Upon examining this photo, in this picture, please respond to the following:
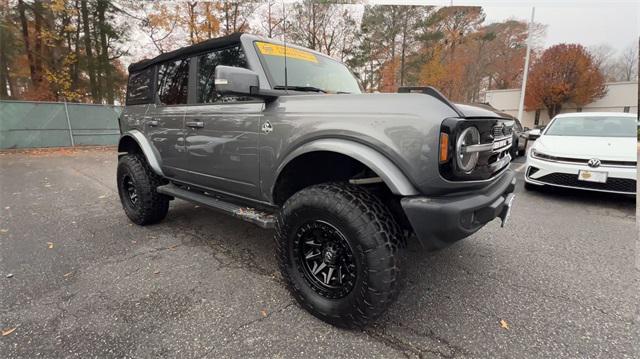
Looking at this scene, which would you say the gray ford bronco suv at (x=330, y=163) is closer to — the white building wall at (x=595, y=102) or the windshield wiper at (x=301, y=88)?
the windshield wiper at (x=301, y=88)

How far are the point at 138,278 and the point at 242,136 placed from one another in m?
1.37

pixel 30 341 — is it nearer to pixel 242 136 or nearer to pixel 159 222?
pixel 242 136

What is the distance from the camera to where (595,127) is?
201 inches

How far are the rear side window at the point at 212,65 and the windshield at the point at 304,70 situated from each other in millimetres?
201

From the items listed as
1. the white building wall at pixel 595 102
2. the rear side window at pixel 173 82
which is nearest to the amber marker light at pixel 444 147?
the rear side window at pixel 173 82

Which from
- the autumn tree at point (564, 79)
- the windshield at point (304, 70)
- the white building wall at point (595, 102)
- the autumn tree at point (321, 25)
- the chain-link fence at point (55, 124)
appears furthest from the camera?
the white building wall at point (595, 102)

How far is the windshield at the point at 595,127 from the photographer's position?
4.88m

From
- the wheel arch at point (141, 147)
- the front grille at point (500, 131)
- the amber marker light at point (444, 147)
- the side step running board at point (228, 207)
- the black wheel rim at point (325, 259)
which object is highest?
the front grille at point (500, 131)

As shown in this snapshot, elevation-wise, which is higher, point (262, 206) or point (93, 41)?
point (93, 41)

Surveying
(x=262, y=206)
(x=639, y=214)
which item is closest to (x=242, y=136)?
(x=262, y=206)

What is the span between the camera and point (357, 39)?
45.1 feet

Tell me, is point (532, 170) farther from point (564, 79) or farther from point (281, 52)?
point (564, 79)

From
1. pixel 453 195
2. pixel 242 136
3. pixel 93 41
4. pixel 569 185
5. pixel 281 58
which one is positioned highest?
pixel 93 41

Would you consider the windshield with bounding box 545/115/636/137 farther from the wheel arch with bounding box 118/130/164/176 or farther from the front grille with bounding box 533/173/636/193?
the wheel arch with bounding box 118/130/164/176
